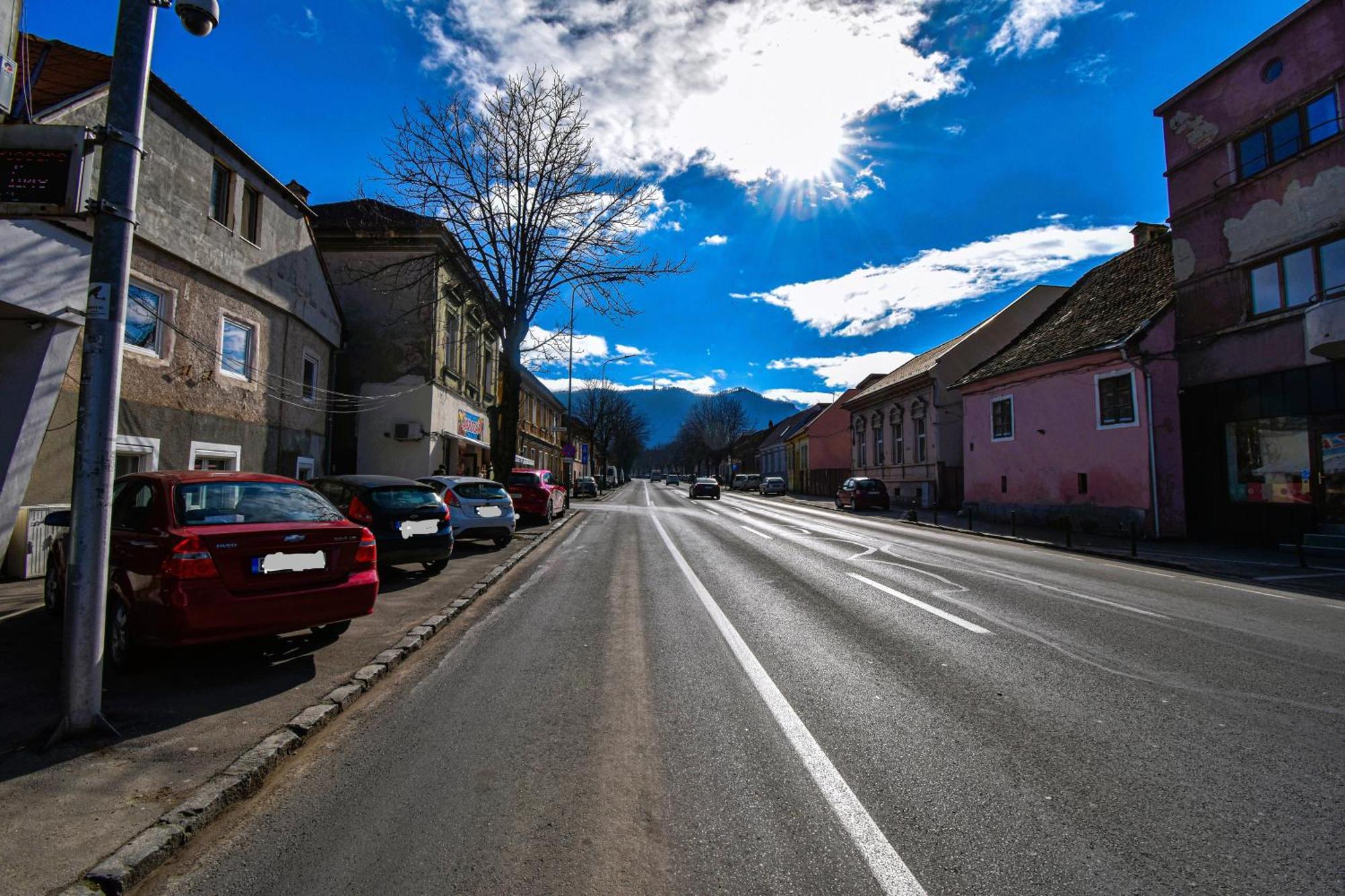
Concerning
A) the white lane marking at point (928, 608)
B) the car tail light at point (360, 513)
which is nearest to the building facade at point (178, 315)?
the car tail light at point (360, 513)

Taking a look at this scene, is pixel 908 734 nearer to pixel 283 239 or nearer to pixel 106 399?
pixel 106 399

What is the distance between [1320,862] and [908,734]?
1.79m

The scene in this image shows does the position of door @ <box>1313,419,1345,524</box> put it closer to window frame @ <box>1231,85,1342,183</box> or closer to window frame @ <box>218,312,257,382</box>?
window frame @ <box>1231,85,1342,183</box>

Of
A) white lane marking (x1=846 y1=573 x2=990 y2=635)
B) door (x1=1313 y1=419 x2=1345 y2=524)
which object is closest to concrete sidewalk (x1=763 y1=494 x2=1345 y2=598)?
door (x1=1313 y1=419 x2=1345 y2=524)

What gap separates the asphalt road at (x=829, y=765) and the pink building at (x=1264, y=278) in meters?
9.52

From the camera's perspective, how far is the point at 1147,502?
17.0 m

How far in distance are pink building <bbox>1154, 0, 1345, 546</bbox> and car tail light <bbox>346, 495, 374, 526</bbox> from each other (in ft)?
57.9

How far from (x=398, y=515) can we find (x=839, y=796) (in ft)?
26.5

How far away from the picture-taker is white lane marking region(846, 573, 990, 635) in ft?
22.2

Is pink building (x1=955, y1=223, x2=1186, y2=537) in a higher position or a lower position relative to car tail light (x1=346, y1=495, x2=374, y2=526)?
higher

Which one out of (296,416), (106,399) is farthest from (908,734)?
(296,416)

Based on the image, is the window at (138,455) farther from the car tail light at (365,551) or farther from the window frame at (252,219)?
the car tail light at (365,551)

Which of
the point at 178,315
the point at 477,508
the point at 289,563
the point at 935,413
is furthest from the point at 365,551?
the point at 935,413

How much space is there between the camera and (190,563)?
190 inches
